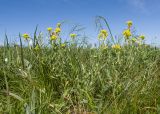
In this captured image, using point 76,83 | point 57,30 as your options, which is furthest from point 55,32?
point 76,83

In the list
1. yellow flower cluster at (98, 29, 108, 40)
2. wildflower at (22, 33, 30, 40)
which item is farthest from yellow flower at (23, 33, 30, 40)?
yellow flower cluster at (98, 29, 108, 40)

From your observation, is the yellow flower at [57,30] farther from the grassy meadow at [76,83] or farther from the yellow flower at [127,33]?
the yellow flower at [127,33]

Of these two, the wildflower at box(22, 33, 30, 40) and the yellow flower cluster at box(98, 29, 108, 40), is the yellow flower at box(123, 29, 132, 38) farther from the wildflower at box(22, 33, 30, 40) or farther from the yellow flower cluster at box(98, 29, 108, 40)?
the wildflower at box(22, 33, 30, 40)

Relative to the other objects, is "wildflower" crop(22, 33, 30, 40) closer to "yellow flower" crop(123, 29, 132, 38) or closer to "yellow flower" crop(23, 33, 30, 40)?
"yellow flower" crop(23, 33, 30, 40)

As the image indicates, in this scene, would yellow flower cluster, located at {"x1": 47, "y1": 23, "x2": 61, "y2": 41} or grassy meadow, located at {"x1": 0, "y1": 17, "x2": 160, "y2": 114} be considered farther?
yellow flower cluster, located at {"x1": 47, "y1": 23, "x2": 61, "y2": 41}

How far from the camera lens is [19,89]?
10.6ft

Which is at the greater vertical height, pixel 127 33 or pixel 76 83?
pixel 127 33

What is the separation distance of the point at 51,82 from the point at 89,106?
54 cm

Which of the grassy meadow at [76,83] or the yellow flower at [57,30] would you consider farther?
the yellow flower at [57,30]

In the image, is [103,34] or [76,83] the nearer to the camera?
[76,83]

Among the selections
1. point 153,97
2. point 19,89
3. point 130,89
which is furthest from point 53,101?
point 153,97

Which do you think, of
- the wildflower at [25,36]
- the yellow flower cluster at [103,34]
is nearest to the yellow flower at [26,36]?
the wildflower at [25,36]

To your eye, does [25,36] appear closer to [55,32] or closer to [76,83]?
[55,32]

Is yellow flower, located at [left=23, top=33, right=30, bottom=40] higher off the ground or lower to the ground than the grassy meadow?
higher
